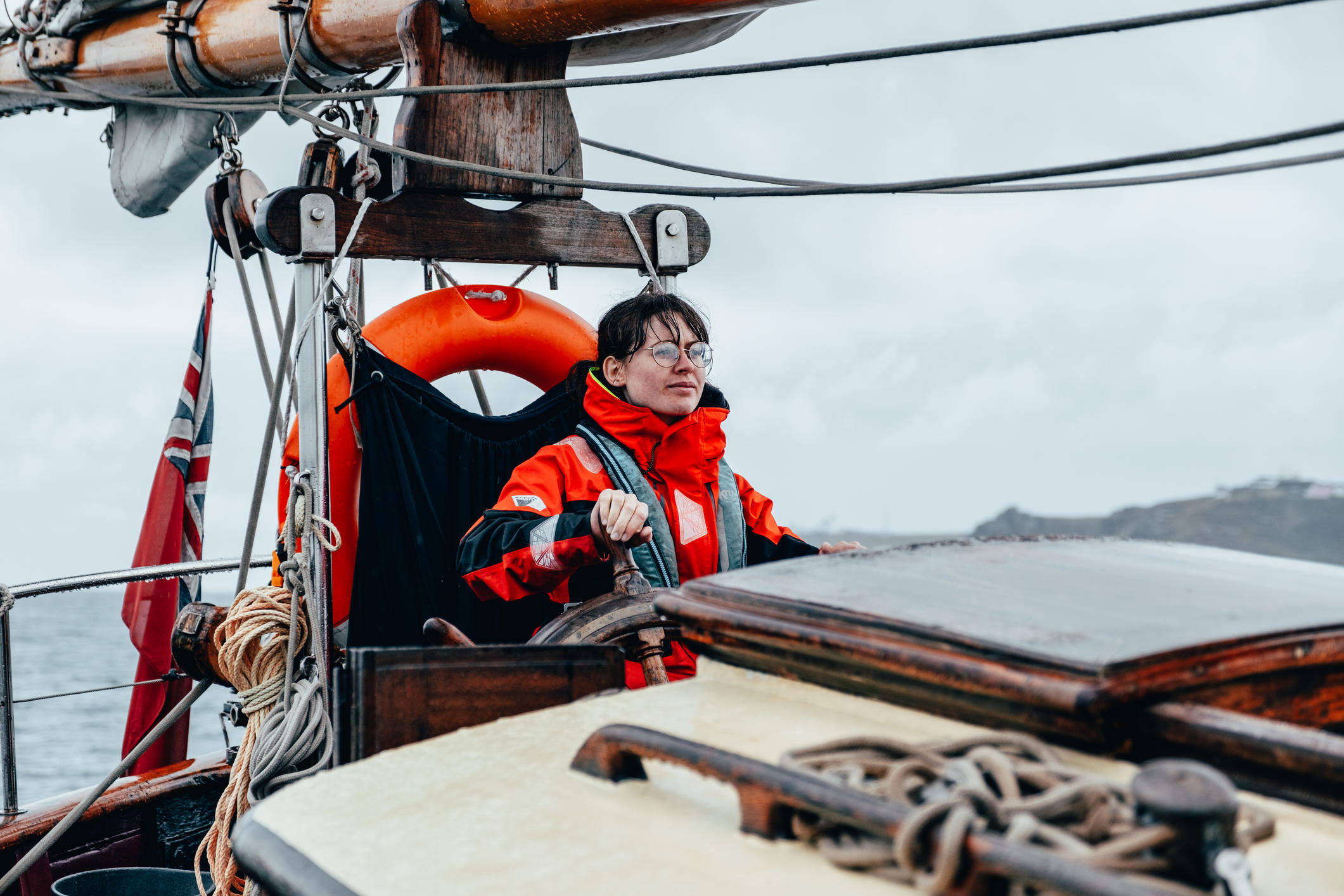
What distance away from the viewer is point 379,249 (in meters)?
2.87

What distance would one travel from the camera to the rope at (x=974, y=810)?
836mm

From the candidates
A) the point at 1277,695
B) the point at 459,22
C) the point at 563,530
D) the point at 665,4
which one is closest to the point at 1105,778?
the point at 1277,695

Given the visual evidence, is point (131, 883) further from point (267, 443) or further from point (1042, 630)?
point (1042, 630)

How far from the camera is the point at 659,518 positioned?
98.7 inches

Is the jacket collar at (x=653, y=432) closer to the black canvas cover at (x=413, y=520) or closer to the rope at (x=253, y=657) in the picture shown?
the black canvas cover at (x=413, y=520)

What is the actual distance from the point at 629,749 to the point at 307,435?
1848 millimetres

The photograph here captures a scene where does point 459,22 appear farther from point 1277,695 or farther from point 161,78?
point 1277,695

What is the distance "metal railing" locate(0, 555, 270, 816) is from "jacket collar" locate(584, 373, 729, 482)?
177cm

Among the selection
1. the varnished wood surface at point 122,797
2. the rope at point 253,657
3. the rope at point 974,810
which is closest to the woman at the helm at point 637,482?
the rope at point 253,657

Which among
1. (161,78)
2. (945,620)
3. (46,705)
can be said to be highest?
(161,78)

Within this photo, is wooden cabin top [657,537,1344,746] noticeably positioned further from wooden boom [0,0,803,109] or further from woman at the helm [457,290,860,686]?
wooden boom [0,0,803,109]

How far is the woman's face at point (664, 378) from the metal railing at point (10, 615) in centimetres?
182

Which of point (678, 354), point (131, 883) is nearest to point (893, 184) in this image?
point (678, 354)

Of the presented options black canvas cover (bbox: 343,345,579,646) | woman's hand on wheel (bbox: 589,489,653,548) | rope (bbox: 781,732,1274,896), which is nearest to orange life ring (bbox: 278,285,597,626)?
black canvas cover (bbox: 343,345,579,646)
